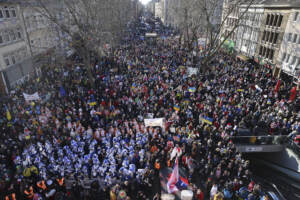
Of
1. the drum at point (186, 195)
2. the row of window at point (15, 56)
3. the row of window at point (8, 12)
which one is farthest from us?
the row of window at point (15, 56)

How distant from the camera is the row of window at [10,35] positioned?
2035 centimetres

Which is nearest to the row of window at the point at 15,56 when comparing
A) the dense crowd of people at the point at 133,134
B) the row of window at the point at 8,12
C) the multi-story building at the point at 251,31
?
the dense crowd of people at the point at 133,134

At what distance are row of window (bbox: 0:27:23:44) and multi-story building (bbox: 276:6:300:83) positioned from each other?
95.5 feet

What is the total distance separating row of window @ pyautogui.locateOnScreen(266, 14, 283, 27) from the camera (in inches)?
1019

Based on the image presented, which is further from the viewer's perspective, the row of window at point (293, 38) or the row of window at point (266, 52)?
the row of window at point (266, 52)

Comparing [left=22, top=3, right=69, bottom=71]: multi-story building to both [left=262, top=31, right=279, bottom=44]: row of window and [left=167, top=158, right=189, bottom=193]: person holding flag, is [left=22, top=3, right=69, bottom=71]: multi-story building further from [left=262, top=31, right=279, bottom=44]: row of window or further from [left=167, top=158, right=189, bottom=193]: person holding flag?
[left=262, top=31, right=279, bottom=44]: row of window

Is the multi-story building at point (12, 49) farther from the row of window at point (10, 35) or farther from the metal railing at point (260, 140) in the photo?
the metal railing at point (260, 140)

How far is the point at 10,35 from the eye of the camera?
70.7 feet

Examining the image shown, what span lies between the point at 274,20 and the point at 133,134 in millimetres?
25307

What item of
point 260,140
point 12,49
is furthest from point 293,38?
point 12,49

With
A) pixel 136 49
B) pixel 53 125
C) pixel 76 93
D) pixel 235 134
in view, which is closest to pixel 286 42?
pixel 235 134

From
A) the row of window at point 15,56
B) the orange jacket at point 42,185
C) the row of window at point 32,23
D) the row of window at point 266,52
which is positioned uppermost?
the row of window at point 32,23

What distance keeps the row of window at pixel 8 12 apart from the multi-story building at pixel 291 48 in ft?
96.7

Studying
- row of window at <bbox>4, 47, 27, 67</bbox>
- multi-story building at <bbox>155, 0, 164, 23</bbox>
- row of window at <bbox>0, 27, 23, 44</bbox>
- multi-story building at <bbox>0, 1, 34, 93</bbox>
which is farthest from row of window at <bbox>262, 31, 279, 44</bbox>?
multi-story building at <bbox>155, 0, 164, 23</bbox>
